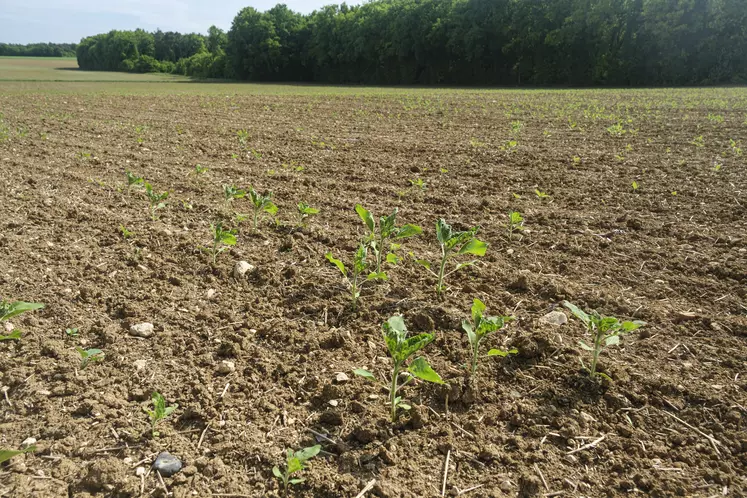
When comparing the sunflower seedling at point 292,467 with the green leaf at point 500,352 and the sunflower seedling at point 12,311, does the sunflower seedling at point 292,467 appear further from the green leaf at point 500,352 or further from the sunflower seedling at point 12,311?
the sunflower seedling at point 12,311

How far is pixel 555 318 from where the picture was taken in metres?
3.35

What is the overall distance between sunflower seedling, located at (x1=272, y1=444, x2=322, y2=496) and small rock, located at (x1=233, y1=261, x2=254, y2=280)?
2104mm

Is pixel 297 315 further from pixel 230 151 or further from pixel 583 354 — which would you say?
pixel 230 151

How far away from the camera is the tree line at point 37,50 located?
13634 centimetres

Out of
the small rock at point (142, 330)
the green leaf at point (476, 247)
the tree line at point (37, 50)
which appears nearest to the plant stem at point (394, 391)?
the green leaf at point (476, 247)

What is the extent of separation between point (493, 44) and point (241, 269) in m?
52.2

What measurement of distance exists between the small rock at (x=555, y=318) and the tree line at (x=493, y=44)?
1693 inches

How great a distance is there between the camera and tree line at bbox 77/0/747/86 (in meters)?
38.6

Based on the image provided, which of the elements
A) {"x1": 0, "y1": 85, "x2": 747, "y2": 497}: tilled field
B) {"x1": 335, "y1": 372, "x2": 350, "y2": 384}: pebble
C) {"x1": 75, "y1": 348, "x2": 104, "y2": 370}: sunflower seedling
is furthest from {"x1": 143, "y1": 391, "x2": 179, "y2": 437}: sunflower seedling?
{"x1": 335, "y1": 372, "x2": 350, "y2": 384}: pebble

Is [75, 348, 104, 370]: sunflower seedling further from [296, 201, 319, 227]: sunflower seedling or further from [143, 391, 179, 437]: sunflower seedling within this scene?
[296, 201, 319, 227]: sunflower seedling

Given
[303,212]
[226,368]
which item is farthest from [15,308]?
[303,212]

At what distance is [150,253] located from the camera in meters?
4.43

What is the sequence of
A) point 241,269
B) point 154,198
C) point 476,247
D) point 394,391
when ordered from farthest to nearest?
1. point 154,198
2. point 241,269
3. point 476,247
4. point 394,391

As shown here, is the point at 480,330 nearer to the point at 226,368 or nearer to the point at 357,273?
the point at 357,273
